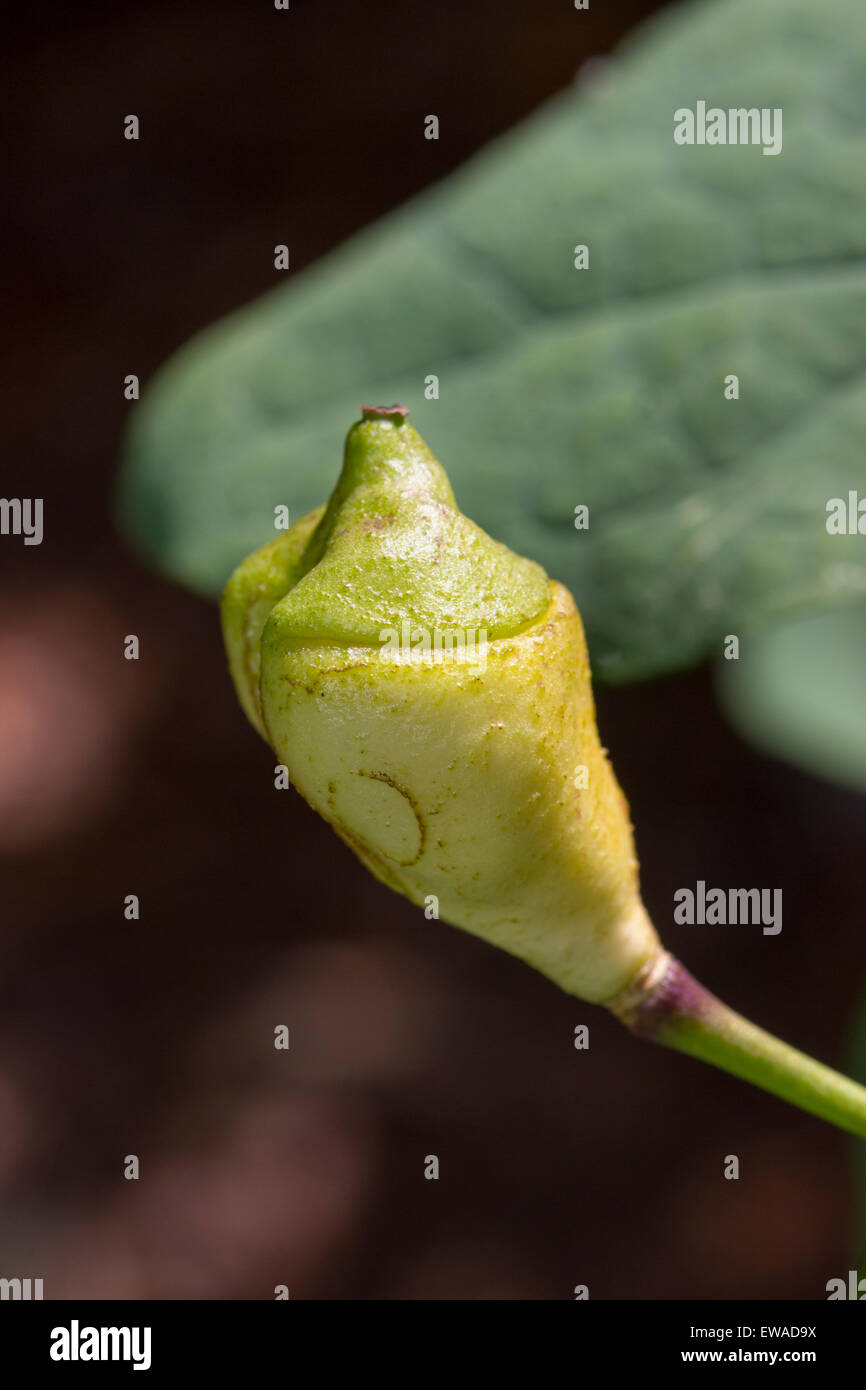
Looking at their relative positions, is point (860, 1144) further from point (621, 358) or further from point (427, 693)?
point (427, 693)

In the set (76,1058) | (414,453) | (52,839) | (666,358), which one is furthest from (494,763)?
(52,839)

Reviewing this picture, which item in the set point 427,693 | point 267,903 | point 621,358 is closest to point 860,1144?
point 621,358

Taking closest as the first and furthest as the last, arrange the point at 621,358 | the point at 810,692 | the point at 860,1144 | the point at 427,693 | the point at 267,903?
the point at 427,693 < the point at 621,358 < the point at 860,1144 < the point at 810,692 < the point at 267,903

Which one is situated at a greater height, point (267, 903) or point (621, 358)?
point (621, 358)

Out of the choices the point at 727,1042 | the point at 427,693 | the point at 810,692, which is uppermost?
the point at 810,692

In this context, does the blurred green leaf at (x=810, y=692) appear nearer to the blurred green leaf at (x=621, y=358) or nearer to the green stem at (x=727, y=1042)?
the blurred green leaf at (x=621, y=358)

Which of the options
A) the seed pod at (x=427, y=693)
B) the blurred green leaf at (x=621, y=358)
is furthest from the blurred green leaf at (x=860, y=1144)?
the seed pod at (x=427, y=693)
